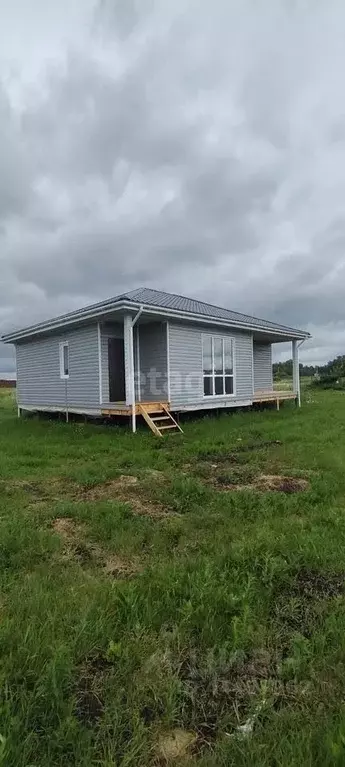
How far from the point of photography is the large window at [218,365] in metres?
14.2

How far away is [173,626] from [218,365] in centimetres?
1226

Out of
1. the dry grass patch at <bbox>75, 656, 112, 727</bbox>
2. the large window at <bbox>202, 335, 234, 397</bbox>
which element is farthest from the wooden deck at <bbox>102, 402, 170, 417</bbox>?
the dry grass patch at <bbox>75, 656, 112, 727</bbox>

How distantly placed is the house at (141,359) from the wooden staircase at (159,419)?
28mm

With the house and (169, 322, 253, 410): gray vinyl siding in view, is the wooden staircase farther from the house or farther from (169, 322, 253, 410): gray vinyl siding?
(169, 322, 253, 410): gray vinyl siding

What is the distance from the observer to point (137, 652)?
7.79 ft

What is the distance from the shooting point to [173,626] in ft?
8.64

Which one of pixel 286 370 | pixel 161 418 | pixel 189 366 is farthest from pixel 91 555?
pixel 286 370

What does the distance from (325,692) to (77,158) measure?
16894 millimetres

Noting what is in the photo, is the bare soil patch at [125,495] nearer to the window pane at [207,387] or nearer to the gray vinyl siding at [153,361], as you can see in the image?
the gray vinyl siding at [153,361]

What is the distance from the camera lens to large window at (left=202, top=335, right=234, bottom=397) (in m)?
14.2

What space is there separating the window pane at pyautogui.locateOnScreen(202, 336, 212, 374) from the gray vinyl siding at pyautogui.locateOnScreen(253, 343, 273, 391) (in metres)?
5.79

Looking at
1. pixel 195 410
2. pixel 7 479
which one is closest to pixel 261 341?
pixel 195 410

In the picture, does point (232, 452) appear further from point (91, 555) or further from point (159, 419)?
point (91, 555)

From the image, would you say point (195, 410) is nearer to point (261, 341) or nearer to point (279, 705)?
point (261, 341)
